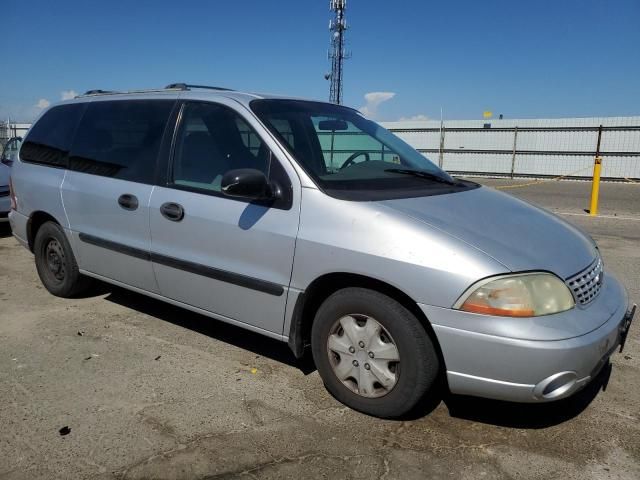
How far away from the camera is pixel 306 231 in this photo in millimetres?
2904

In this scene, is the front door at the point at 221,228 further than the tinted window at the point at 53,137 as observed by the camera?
No

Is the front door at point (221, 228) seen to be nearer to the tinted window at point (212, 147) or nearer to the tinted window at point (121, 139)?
the tinted window at point (212, 147)

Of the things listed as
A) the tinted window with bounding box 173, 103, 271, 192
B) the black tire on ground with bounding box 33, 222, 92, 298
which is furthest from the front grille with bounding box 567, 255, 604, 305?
the black tire on ground with bounding box 33, 222, 92, 298

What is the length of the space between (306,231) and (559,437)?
166cm

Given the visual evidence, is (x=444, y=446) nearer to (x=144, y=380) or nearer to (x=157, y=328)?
(x=144, y=380)

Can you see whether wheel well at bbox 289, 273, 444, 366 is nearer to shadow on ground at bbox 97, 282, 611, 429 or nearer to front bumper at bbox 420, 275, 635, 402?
front bumper at bbox 420, 275, 635, 402

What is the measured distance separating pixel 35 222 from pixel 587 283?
14.6ft

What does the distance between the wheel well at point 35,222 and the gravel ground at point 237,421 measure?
1.03 meters

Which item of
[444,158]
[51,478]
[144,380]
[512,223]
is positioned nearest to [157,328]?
[144,380]

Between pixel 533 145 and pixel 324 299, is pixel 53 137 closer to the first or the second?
pixel 324 299

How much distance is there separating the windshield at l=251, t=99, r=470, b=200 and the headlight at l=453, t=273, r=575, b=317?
800 millimetres

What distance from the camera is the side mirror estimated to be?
2.91 metres

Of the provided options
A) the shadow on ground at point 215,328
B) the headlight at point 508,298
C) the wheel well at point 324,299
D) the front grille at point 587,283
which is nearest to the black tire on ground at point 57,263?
the shadow on ground at point 215,328

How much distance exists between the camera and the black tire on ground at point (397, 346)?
2.60 meters
